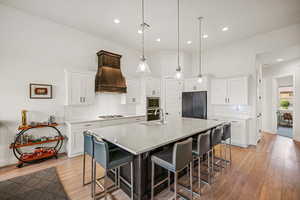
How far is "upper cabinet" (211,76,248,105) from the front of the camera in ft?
13.2

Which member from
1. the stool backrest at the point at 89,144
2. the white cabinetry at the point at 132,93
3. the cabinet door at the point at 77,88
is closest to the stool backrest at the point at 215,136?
the stool backrest at the point at 89,144

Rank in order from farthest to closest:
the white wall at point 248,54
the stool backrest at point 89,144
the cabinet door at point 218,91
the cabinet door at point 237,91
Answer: the cabinet door at point 218,91, the cabinet door at point 237,91, the white wall at point 248,54, the stool backrest at point 89,144

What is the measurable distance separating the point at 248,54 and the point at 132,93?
13.5ft

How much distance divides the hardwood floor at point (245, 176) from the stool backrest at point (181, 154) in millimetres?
704

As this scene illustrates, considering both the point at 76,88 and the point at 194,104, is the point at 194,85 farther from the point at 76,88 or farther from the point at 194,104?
the point at 76,88

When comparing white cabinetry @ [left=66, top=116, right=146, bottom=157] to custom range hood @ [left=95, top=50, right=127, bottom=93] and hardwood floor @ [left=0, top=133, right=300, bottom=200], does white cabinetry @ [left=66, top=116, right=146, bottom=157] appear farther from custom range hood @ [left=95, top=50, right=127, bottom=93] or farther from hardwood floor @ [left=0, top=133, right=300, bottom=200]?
custom range hood @ [left=95, top=50, right=127, bottom=93]

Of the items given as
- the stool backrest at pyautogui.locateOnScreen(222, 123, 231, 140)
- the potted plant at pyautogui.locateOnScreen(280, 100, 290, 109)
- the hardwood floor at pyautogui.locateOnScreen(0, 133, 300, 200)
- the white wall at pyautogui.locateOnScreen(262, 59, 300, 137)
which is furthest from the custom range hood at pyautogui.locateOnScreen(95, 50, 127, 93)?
the potted plant at pyautogui.locateOnScreen(280, 100, 290, 109)

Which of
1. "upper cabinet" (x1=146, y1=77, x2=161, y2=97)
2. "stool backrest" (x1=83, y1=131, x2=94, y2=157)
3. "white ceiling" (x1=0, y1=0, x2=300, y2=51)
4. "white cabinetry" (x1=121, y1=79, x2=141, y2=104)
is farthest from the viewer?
"upper cabinet" (x1=146, y1=77, x2=161, y2=97)

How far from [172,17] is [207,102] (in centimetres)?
305

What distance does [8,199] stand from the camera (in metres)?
1.86

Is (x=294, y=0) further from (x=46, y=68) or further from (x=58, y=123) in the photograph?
(x=58, y=123)

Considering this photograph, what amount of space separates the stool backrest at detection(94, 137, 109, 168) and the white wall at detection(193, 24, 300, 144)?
14.8 ft

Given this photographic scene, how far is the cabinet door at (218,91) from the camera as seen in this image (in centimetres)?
441

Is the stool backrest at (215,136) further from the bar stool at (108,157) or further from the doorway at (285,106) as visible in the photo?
the doorway at (285,106)
